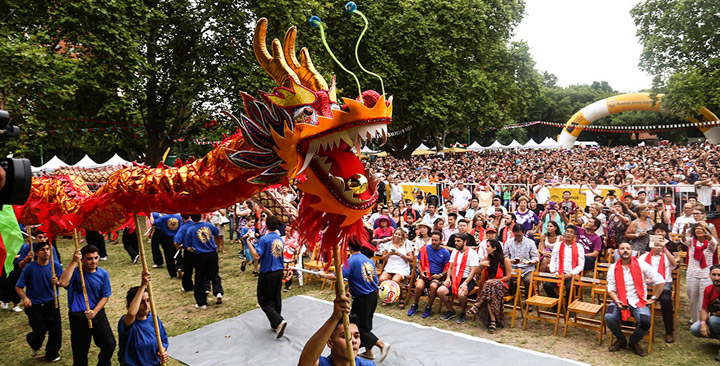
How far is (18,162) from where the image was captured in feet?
6.42

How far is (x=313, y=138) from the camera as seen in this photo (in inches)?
103

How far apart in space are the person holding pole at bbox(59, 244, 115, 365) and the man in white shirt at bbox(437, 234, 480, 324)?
196 inches

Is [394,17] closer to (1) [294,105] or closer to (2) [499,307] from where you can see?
(2) [499,307]

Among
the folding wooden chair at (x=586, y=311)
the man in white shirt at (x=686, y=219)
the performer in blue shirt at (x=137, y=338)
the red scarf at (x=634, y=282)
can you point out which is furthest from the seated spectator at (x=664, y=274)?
the performer in blue shirt at (x=137, y=338)

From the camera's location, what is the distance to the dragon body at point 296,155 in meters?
2.60

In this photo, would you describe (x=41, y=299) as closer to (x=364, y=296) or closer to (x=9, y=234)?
(x=9, y=234)

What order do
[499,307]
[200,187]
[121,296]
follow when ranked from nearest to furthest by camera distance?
[200,187] → [499,307] → [121,296]

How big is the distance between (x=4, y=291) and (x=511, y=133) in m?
56.1

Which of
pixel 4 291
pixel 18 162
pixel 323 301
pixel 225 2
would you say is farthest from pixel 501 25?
pixel 18 162

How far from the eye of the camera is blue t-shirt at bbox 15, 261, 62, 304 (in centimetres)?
619

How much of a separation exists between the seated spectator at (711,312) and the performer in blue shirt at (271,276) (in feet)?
19.0

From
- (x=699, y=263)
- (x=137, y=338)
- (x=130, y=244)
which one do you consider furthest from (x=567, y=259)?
(x=130, y=244)

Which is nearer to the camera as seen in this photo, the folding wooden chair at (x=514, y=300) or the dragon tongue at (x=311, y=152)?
the dragon tongue at (x=311, y=152)

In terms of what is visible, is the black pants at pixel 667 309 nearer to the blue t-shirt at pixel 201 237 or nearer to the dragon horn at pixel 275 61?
the dragon horn at pixel 275 61
